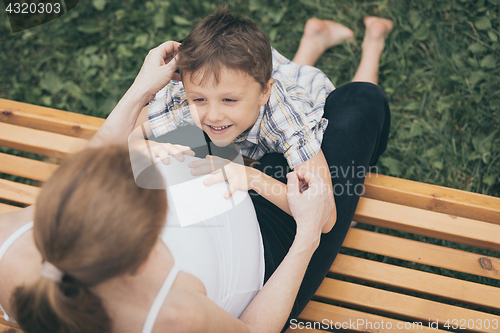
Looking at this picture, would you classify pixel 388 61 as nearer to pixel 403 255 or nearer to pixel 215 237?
pixel 403 255

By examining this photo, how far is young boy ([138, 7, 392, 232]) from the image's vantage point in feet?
5.41

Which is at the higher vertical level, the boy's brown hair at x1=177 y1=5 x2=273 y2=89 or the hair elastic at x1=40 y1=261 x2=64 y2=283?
the boy's brown hair at x1=177 y1=5 x2=273 y2=89

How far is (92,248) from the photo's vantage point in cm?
87

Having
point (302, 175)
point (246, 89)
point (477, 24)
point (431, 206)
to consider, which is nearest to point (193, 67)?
point (246, 89)

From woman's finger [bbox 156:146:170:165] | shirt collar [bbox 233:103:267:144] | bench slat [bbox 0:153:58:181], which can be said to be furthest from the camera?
bench slat [bbox 0:153:58:181]

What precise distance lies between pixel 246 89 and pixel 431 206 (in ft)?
4.10

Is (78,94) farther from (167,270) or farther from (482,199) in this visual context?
(482,199)

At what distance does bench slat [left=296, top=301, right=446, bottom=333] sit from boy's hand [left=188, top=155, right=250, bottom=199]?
29.3 inches

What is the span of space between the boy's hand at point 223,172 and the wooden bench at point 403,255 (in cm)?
64

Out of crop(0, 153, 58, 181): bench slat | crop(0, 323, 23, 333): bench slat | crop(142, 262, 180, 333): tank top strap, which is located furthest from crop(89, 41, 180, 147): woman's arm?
crop(0, 323, 23, 333): bench slat

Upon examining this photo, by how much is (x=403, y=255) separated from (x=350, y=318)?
449mm

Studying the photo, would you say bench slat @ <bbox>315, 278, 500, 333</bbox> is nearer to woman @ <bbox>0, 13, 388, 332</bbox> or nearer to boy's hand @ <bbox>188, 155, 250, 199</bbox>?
woman @ <bbox>0, 13, 388, 332</bbox>

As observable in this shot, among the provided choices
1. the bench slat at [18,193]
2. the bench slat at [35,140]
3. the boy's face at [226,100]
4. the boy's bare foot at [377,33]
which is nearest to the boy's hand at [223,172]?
the boy's face at [226,100]

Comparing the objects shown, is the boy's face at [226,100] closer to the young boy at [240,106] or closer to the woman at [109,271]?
the young boy at [240,106]
